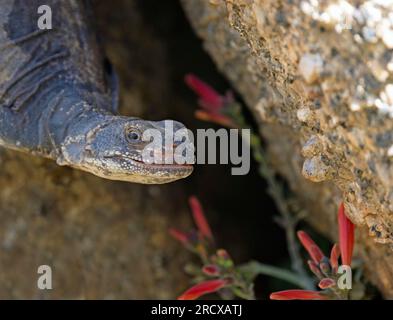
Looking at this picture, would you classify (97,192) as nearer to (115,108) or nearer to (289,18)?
(115,108)

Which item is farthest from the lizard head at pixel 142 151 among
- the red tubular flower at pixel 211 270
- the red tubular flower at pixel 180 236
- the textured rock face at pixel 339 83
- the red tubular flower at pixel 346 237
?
the red tubular flower at pixel 180 236

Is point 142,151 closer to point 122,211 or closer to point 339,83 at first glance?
point 339,83

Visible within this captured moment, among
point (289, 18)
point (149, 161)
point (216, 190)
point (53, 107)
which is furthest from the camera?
point (216, 190)

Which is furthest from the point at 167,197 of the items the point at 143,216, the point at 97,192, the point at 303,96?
the point at 303,96

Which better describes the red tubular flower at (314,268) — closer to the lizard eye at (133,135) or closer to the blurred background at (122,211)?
the lizard eye at (133,135)

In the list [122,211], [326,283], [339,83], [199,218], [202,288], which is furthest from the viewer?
[122,211]

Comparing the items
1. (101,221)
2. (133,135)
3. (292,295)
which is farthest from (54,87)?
(292,295)
